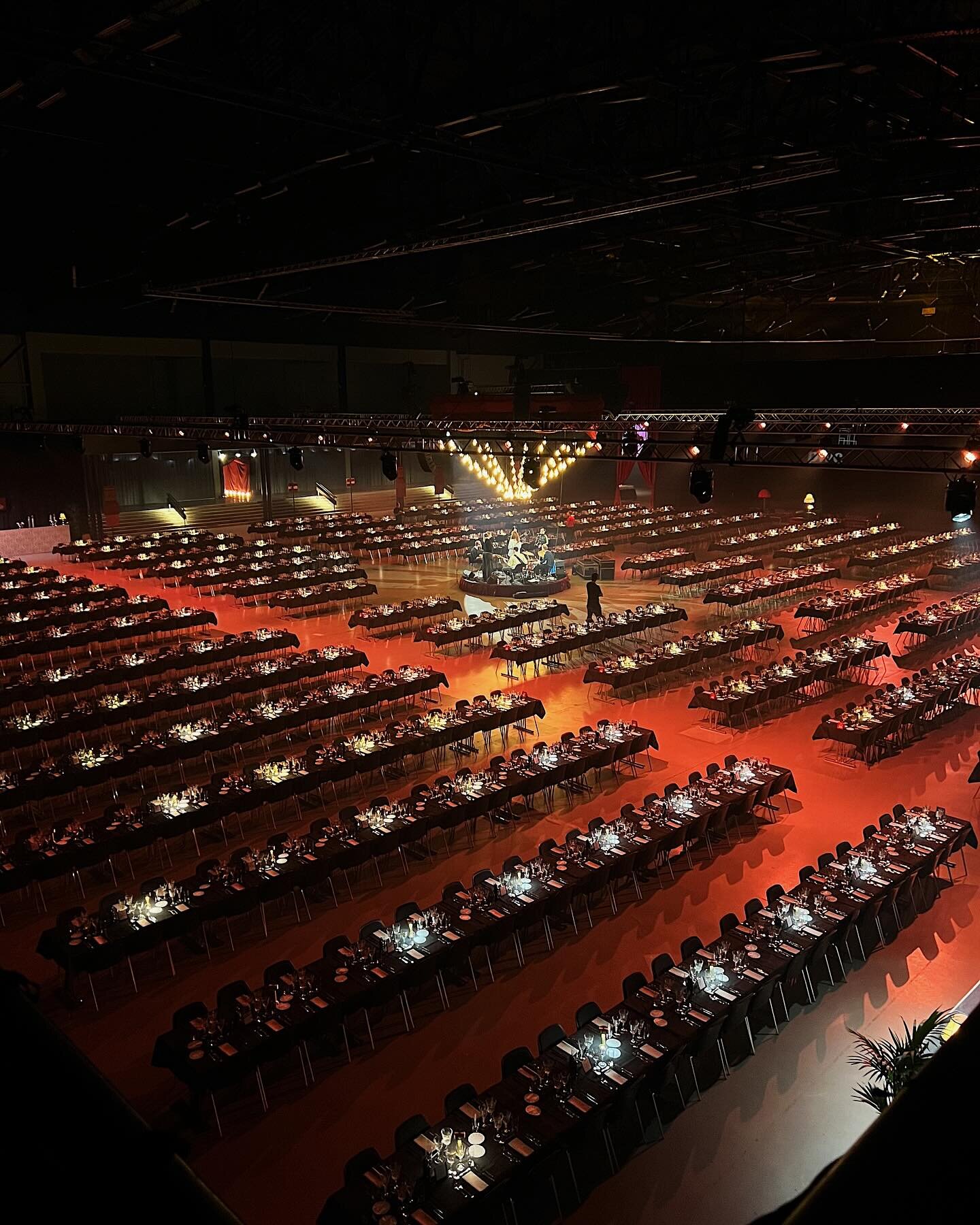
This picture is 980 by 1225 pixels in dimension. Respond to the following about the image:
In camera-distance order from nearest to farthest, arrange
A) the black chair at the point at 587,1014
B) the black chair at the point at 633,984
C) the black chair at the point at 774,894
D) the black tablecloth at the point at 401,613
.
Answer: the black chair at the point at 587,1014
the black chair at the point at 633,984
the black chair at the point at 774,894
the black tablecloth at the point at 401,613

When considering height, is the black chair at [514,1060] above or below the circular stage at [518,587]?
below

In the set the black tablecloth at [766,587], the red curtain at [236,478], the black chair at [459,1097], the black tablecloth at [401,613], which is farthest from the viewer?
the red curtain at [236,478]

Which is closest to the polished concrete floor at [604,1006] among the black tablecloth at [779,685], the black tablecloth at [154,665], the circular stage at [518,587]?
the black tablecloth at [779,685]

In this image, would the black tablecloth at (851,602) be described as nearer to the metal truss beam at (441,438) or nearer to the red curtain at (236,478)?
the metal truss beam at (441,438)

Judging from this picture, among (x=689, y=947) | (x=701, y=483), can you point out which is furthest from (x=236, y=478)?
(x=689, y=947)

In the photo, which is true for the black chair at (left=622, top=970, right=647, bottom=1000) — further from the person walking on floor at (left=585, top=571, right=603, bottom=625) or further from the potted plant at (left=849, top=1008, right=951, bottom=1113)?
the person walking on floor at (left=585, top=571, right=603, bottom=625)

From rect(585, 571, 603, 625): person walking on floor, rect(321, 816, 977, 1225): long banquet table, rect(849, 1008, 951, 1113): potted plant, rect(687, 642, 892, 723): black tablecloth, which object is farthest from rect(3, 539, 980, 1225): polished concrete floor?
rect(585, 571, 603, 625): person walking on floor

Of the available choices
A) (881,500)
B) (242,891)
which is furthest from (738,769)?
(881,500)

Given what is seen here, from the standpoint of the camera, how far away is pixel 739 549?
31219mm

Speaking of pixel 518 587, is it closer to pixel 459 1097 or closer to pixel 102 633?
pixel 102 633

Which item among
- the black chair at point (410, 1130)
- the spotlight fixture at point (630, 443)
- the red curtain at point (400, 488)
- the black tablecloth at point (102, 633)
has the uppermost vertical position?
the spotlight fixture at point (630, 443)

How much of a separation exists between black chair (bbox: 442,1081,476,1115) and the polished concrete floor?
940 millimetres

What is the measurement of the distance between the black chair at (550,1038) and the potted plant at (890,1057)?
2.31 meters

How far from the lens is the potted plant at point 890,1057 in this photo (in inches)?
286
